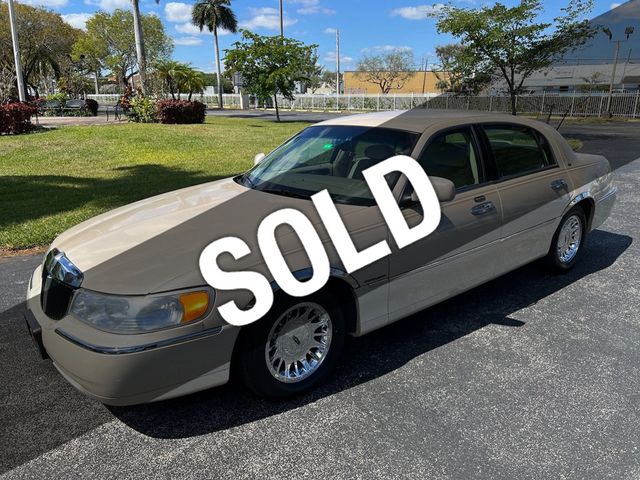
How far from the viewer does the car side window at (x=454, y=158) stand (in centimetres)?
344

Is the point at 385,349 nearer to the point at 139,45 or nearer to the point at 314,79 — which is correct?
the point at 139,45

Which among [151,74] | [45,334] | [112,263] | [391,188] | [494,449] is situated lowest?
[494,449]

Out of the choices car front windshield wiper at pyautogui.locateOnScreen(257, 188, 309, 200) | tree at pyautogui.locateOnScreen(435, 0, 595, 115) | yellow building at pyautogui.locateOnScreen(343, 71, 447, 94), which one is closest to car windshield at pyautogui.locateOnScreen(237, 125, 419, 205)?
car front windshield wiper at pyautogui.locateOnScreen(257, 188, 309, 200)

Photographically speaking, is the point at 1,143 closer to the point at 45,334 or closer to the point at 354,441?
the point at 45,334

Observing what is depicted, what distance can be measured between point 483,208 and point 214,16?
6101 cm

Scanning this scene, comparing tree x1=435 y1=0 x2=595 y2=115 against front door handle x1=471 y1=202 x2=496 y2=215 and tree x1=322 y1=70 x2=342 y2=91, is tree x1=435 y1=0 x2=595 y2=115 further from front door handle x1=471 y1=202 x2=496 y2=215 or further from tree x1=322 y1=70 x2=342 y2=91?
tree x1=322 y1=70 x2=342 y2=91

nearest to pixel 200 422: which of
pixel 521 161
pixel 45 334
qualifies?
pixel 45 334

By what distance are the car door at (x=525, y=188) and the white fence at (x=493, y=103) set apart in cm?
1892

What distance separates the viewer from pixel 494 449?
2.48 metres

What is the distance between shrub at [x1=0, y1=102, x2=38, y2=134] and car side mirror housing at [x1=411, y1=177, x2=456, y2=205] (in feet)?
60.0

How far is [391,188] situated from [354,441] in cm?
154

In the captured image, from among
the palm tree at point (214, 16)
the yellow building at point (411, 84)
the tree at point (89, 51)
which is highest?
the palm tree at point (214, 16)

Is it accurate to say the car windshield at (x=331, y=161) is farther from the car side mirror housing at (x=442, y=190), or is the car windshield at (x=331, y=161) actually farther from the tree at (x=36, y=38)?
the tree at (x=36, y=38)

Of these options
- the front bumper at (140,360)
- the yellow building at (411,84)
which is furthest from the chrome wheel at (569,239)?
the yellow building at (411,84)
